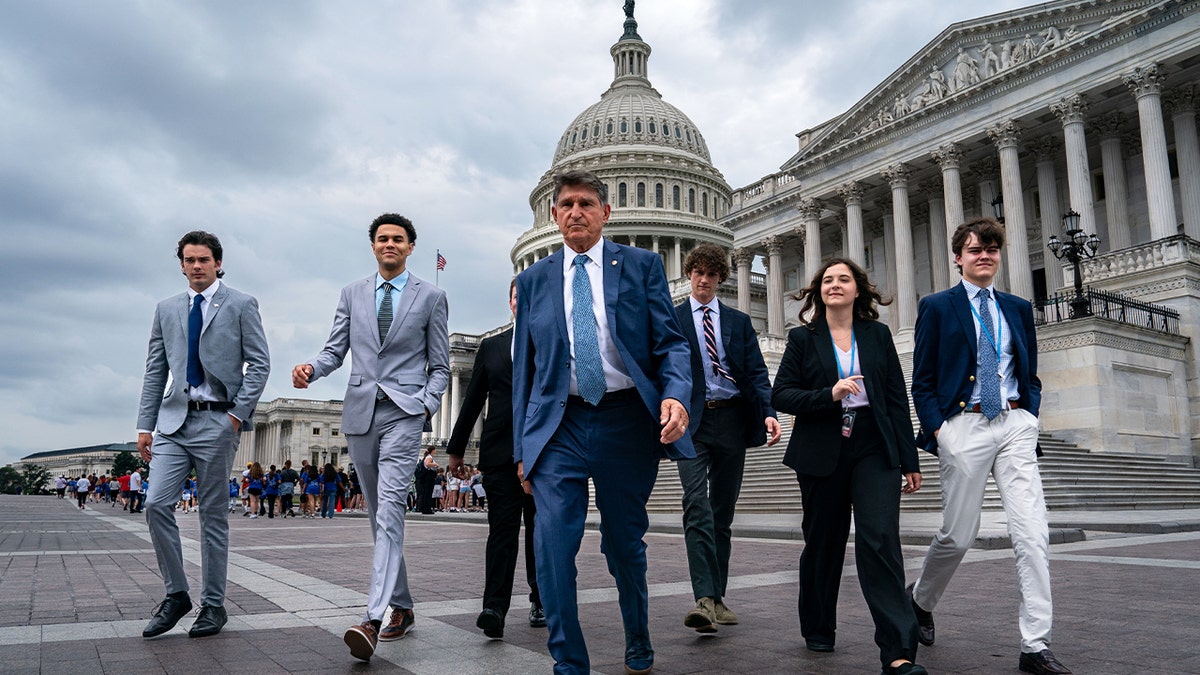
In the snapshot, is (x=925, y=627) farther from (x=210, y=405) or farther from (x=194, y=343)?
(x=194, y=343)

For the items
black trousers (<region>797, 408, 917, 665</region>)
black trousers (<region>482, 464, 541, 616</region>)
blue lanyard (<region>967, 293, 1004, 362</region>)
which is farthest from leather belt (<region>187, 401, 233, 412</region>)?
blue lanyard (<region>967, 293, 1004, 362</region>)

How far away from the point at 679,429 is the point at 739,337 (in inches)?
116

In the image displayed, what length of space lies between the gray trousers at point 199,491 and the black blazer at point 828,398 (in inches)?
148

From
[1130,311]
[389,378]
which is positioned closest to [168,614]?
[389,378]

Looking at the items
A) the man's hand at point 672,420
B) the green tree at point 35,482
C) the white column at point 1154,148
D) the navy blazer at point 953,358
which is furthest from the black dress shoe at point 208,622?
the green tree at point 35,482

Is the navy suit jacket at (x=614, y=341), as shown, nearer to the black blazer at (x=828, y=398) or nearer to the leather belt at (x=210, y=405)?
the black blazer at (x=828, y=398)

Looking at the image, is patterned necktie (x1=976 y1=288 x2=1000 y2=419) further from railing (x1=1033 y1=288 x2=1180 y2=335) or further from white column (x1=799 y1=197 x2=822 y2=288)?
white column (x1=799 y1=197 x2=822 y2=288)

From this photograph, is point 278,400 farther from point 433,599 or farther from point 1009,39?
point 433,599

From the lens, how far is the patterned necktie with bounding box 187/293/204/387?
6273 mm

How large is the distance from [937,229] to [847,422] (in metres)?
43.8

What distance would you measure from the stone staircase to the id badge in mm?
13763

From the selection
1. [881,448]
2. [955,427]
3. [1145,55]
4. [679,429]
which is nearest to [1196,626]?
[955,427]

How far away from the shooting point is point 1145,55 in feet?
110

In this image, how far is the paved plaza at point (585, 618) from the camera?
4852 mm
